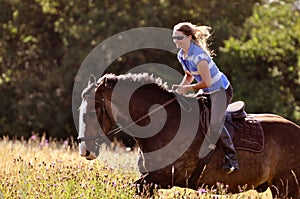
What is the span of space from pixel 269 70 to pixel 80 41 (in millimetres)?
7559

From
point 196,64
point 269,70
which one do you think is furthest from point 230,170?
point 269,70

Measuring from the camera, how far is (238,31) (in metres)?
24.0

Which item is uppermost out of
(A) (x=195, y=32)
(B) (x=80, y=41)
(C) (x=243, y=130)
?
(B) (x=80, y=41)

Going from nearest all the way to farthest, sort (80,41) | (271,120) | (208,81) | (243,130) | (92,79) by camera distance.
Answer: (208,81) → (92,79) → (243,130) → (271,120) → (80,41)

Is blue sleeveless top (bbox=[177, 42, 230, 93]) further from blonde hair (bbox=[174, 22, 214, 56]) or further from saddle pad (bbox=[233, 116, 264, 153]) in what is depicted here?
saddle pad (bbox=[233, 116, 264, 153])

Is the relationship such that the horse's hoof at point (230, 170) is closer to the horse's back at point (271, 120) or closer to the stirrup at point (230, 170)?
the stirrup at point (230, 170)

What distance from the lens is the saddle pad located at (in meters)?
7.66

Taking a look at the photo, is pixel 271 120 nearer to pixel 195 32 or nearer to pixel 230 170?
pixel 230 170

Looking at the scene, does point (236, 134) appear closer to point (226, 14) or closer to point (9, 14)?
point (226, 14)

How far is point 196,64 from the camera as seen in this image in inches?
291

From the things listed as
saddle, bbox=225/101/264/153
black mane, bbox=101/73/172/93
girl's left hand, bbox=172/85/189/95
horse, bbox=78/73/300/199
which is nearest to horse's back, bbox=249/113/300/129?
saddle, bbox=225/101/264/153

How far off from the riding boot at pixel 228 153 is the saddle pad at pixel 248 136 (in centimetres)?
18

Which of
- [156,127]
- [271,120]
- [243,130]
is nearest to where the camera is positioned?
[156,127]

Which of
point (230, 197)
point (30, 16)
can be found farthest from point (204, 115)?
point (30, 16)
